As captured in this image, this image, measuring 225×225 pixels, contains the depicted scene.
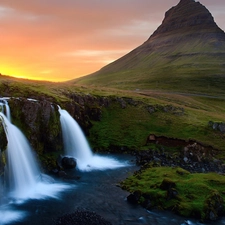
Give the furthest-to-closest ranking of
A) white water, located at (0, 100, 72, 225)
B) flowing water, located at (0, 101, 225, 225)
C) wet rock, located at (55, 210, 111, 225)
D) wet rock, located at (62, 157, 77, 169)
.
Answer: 1. wet rock, located at (62, 157, 77, 169)
2. white water, located at (0, 100, 72, 225)
3. flowing water, located at (0, 101, 225, 225)
4. wet rock, located at (55, 210, 111, 225)

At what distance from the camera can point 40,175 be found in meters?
38.0

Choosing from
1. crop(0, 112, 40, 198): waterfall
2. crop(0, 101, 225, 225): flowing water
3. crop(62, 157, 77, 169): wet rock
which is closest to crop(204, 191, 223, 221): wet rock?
crop(0, 101, 225, 225): flowing water

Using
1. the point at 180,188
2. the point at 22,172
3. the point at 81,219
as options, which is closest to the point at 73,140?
the point at 22,172

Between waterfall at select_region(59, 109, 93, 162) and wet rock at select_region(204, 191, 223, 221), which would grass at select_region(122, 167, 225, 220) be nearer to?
wet rock at select_region(204, 191, 223, 221)

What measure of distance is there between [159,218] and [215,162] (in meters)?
23.5

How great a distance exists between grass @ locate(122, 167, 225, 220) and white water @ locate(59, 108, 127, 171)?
8.22 m

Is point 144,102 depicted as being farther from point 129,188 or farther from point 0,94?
point 129,188

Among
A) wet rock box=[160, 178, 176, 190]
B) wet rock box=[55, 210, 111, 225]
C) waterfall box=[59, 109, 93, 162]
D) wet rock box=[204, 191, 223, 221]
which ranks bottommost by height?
wet rock box=[204, 191, 223, 221]

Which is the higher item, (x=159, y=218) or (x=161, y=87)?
(x=161, y=87)

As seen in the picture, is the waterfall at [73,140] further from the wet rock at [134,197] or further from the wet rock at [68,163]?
the wet rock at [134,197]

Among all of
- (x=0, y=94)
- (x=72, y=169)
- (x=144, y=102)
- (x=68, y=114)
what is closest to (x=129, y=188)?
(x=72, y=169)

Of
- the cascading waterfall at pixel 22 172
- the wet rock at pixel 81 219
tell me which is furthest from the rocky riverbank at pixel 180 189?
the cascading waterfall at pixel 22 172

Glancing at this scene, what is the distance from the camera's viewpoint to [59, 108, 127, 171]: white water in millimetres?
45812

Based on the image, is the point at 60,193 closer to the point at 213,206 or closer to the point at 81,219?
the point at 81,219
